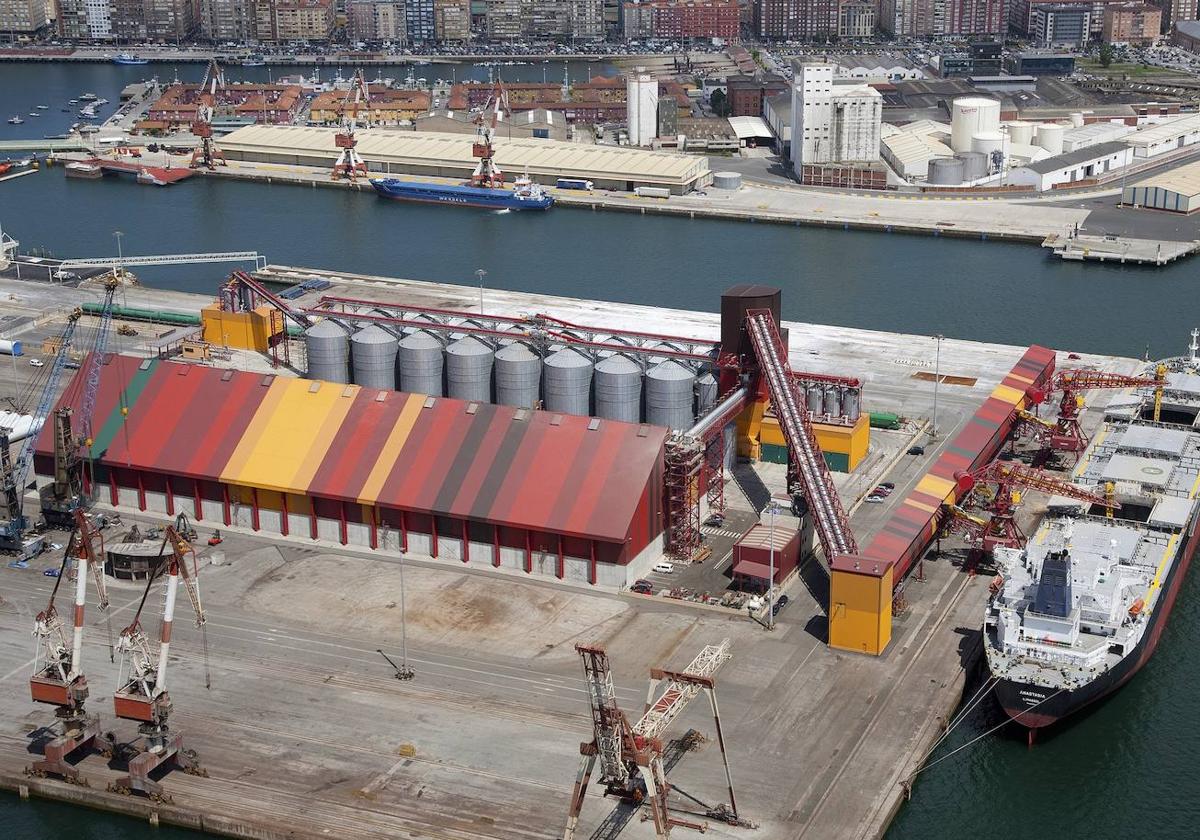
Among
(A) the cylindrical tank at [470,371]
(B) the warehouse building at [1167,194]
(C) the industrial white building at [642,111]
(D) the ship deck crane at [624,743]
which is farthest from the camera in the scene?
(C) the industrial white building at [642,111]

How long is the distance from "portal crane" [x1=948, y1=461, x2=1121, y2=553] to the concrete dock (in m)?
1.92

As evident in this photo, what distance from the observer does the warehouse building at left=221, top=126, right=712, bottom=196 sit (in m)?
171

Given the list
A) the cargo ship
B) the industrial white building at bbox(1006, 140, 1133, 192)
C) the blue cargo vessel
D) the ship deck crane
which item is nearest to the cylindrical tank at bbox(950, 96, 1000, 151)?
the industrial white building at bbox(1006, 140, 1133, 192)

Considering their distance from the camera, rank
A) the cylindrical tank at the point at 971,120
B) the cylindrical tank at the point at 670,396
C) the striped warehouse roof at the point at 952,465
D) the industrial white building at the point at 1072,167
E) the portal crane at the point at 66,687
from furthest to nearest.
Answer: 1. the cylindrical tank at the point at 971,120
2. the industrial white building at the point at 1072,167
3. the cylindrical tank at the point at 670,396
4. the striped warehouse roof at the point at 952,465
5. the portal crane at the point at 66,687

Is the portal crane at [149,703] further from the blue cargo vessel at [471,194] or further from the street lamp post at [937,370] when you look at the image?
the blue cargo vessel at [471,194]

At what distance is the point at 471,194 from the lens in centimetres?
16812

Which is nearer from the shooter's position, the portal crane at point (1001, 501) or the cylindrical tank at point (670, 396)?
the portal crane at point (1001, 501)

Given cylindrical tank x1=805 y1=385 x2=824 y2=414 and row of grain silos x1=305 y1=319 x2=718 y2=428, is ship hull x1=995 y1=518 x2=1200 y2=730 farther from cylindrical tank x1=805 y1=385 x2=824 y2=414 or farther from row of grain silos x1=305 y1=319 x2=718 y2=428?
row of grain silos x1=305 y1=319 x2=718 y2=428

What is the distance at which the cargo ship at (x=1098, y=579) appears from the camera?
6206 cm

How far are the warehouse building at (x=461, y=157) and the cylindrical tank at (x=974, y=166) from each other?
88.0 ft

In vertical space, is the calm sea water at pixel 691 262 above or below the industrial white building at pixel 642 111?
below

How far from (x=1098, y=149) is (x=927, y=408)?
92.0 metres

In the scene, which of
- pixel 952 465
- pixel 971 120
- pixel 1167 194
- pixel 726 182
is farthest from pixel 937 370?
pixel 971 120

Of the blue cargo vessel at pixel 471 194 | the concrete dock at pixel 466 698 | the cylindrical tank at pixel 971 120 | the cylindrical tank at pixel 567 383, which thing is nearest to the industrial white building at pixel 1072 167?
the cylindrical tank at pixel 971 120
